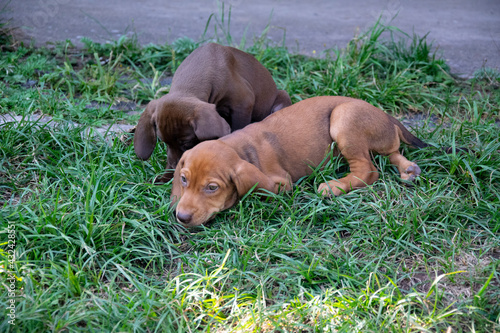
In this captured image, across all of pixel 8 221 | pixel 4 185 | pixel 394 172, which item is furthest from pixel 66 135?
pixel 394 172

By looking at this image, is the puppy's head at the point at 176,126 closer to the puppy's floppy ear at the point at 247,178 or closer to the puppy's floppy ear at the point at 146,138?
the puppy's floppy ear at the point at 146,138

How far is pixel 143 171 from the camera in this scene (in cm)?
479

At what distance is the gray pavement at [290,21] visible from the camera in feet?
26.3

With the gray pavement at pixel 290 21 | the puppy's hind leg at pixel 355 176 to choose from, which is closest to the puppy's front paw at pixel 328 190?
the puppy's hind leg at pixel 355 176

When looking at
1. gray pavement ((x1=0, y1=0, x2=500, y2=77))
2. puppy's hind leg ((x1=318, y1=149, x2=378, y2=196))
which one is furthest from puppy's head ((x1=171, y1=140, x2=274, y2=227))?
gray pavement ((x1=0, y1=0, x2=500, y2=77))

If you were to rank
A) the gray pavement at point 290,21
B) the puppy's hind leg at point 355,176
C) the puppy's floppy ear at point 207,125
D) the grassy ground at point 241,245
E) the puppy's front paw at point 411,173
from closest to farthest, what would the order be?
the grassy ground at point 241,245 < the puppy's floppy ear at point 207,125 < the puppy's hind leg at point 355,176 < the puppy's front paw at point 411,173 < the gray pavement at point 290,21

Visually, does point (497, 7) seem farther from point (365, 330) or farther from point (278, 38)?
point (365, 330)

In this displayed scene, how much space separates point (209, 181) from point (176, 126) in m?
0.79

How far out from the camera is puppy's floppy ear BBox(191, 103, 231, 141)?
14.5ft

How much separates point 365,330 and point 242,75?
346 cm

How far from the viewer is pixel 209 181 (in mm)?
3986

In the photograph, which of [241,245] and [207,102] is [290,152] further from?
[241,245]

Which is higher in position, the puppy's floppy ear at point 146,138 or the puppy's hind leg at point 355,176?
the puppy's floppy ear at point 146,138

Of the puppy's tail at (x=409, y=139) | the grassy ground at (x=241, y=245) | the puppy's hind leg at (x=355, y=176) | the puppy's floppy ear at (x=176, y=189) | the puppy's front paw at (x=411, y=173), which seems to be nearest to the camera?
the grassy ground at (x=241, y=245)
